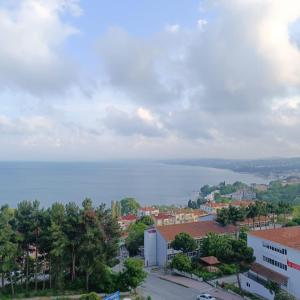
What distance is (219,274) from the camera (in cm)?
2323

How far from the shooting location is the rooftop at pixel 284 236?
20.2 m

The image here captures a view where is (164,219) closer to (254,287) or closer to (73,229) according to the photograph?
(254,287)

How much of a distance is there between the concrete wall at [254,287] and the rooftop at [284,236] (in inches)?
97.7

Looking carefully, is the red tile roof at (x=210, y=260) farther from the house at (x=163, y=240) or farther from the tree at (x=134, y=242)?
the tree at (x=134, y=242)

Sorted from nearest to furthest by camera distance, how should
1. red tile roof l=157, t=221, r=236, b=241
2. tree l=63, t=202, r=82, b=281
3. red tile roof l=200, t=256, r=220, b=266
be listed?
tree l=63, t=202, r=82, b=281
red tile roof l=200, t=256, r=220, b=266
red tile roof l=157, t=221, r=236, b=241

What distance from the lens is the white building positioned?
19.3 meters

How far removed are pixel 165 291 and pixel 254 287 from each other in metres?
4.64

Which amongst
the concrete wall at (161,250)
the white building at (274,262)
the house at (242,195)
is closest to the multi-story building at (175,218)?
the concrete wall at (161,250)

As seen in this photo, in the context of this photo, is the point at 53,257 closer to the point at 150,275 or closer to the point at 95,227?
the point at 95,227

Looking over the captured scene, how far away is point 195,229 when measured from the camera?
28.8m

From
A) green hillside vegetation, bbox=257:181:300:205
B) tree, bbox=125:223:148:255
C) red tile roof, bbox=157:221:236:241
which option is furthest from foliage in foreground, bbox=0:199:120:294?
green hillside vegetation, bbox=257:181:300:205

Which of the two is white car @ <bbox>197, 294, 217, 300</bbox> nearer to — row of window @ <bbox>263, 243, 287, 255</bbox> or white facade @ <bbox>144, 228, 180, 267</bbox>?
row of window @ <bbox>263, 243, 287, 255</bbox>

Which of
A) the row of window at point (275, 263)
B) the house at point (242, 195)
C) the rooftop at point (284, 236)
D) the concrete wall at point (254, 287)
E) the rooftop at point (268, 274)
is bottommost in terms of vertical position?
the house at point (242, 195)

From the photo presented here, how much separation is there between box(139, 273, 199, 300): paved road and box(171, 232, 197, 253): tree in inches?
130
